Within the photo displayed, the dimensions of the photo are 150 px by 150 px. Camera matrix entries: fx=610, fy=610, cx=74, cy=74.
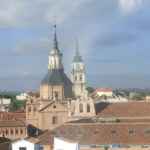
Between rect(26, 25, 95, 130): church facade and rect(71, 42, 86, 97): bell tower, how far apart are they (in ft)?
44.8

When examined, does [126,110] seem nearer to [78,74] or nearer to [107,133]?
[107,133]

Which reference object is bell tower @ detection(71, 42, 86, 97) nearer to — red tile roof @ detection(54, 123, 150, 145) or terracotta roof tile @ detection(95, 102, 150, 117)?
terracotta roof tile @ detection(95, 102, 150, 117)

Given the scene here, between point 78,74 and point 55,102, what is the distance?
118 feet

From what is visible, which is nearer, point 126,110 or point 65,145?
point 65,145

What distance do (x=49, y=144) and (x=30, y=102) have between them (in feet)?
132

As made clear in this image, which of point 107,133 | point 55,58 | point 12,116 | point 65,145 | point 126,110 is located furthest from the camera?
point 55,58

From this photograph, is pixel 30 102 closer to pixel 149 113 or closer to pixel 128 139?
pixel 149 113

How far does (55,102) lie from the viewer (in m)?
86.4


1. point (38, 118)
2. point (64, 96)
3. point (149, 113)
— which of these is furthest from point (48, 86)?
point (149, 113)

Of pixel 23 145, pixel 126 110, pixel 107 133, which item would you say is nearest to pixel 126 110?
pixel 126 110

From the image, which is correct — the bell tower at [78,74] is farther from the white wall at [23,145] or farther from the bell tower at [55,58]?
the white wall at [23,145]

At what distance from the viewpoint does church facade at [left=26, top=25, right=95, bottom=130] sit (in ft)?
250

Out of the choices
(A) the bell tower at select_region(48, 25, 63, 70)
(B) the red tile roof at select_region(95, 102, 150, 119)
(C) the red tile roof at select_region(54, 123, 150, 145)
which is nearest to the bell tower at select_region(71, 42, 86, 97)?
(A) the bell tower at select_region(48, 25, 63, 70)

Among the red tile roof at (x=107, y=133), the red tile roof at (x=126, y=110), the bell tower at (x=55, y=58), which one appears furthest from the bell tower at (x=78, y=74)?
the red tile roof at (x=107, y=133)
